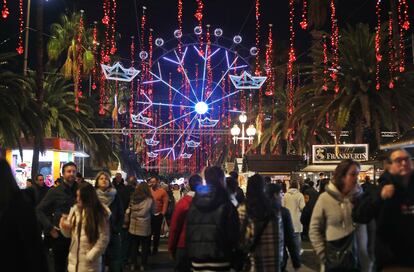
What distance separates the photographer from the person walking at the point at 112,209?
364 inches

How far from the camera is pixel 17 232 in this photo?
4074mm

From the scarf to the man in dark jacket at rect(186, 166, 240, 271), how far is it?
3.09 metres

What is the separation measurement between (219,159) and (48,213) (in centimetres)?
6500

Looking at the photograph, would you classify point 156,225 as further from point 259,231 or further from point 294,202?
point 259,231

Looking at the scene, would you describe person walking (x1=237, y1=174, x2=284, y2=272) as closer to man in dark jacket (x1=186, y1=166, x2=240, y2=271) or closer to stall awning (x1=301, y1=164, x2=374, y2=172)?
man in dark jacket (x1=186, y1=166, x2=240, y2=271)

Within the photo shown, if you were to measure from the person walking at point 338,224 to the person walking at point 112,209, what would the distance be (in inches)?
145

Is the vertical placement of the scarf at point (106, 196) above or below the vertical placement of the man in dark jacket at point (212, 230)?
above

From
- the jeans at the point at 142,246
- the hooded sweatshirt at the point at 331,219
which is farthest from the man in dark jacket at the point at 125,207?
the hooded sweatshirt at the point at 331,219

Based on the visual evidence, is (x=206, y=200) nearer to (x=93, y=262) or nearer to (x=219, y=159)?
(x=93, y=262)

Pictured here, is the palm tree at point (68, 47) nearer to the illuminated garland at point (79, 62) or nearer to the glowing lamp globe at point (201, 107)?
the illuminated garland at point (79, 62)

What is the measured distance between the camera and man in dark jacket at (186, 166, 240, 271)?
6219mm

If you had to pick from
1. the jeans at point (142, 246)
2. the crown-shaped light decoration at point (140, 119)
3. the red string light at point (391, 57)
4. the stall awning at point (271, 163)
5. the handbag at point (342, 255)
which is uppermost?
the red string light at point (391, 57)

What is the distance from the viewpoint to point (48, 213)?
29.9 feet

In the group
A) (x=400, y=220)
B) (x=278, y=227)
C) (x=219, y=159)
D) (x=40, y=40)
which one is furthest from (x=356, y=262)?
(x=219, y=159)
